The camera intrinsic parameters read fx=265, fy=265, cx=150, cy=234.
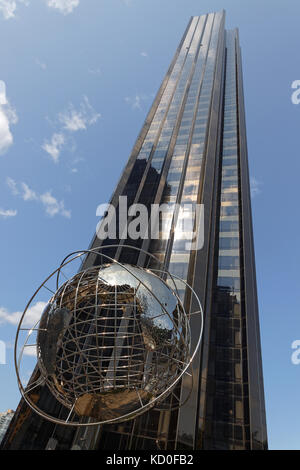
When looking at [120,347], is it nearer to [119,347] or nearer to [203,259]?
[119,347]

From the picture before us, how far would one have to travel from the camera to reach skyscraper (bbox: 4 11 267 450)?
56.9ft

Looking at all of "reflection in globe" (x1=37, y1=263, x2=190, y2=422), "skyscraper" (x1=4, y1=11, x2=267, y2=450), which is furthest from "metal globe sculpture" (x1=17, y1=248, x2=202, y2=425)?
"skyscraper" (x1=4, y1=11, x2=267, y2=450)

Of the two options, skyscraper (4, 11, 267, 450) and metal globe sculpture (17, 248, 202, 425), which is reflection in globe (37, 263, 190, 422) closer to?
metal globe sculpture (17, 248, 202, 425)

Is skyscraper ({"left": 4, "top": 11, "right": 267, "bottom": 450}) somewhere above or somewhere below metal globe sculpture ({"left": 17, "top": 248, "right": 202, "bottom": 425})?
above

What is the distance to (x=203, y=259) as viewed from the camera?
25.5 meters

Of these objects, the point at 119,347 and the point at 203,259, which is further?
the point at 203,259

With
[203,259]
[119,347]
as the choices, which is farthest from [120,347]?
[203,259]

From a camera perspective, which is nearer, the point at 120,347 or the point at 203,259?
the point at 120,347

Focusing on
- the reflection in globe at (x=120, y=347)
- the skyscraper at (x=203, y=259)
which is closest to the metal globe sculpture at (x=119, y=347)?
the reflection in globe at (x=120, y=347)

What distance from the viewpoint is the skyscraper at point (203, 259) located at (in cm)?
1733

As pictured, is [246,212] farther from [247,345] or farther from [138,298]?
[138,298]

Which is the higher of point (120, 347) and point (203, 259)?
point (203, 259)

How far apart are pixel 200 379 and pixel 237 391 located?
3.50m
